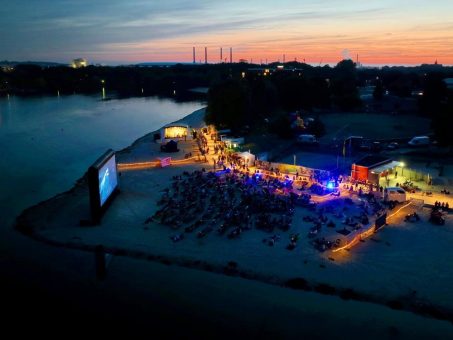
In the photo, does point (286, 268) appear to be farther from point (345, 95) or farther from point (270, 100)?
point (345, 95)

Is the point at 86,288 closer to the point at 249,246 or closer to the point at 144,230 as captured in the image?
the point at 144,230

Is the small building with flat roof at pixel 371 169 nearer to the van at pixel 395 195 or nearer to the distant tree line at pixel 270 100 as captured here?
the van at pixel 395 195

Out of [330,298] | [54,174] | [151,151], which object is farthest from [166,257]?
[151,151]

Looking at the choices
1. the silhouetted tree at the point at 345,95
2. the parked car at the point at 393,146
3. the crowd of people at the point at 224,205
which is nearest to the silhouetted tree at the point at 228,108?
the parked car at the point at 393,146

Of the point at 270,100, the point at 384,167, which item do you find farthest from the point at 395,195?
the point at 270,100

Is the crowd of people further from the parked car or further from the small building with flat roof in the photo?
the parked car
